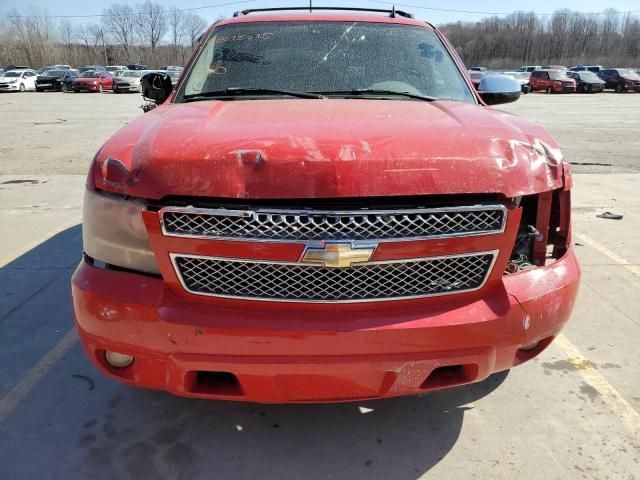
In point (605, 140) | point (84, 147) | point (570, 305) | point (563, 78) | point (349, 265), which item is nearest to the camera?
point (349, 265)

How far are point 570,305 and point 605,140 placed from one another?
12.6 metres

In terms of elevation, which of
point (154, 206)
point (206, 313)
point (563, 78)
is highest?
point (154, 206)

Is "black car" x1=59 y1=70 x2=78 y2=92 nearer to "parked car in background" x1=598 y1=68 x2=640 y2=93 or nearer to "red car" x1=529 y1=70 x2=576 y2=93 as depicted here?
"red car" x1=529 y1=70 x2=576 y2=93

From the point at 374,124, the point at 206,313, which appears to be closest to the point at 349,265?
the point at 206,313

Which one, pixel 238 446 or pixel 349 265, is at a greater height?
pixel 349 265

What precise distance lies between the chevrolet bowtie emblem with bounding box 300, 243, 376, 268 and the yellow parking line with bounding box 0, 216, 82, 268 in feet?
12.4

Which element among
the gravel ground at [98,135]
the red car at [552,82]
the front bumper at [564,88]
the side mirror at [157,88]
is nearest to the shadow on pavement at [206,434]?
the side mirror at [157,88]

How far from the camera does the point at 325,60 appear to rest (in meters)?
3.29

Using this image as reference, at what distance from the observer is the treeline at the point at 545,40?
82250 millimetres

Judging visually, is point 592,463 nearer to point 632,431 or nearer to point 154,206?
point 632,431

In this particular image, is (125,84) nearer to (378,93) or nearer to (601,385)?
(378,93)

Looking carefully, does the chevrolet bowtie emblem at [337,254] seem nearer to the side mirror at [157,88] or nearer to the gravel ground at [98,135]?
the side mirror at [157,88]

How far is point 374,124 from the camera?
7.32 feet

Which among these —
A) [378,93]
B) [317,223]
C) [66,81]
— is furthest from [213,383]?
[66,81]
